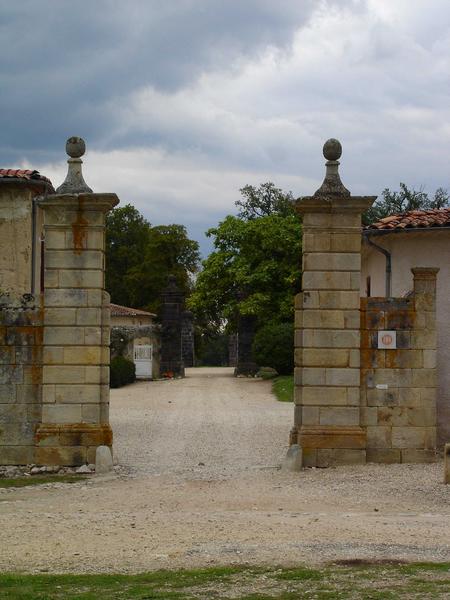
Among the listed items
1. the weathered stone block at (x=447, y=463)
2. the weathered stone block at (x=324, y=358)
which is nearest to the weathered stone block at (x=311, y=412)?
the weathered stone block at (x=324, y=358)

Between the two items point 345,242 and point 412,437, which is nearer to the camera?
point 345,242

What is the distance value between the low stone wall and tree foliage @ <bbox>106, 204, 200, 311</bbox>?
44.1m

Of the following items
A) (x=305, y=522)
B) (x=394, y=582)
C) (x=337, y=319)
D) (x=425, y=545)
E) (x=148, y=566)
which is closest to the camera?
(x=394, y=582)

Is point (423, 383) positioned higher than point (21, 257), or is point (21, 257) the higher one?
point (21, 257)

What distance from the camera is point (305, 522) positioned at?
9.38 meters

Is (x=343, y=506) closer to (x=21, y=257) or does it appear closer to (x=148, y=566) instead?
(x=148, y=566)

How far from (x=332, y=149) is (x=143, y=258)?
49.5 meters

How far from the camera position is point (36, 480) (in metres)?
12.4

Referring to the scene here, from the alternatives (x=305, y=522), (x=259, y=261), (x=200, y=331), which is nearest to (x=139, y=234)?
(x=200, y=331)

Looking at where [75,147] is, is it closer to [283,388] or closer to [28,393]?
[28,393]

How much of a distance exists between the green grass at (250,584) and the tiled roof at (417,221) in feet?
28.4

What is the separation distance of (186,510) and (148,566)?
9.37ft

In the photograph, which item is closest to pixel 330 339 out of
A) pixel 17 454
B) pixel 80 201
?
pixel 80 201

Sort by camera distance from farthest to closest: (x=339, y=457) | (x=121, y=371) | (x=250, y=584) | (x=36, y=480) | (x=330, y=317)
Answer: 1. (x=121, y=371)
2. (x=330, y=317)
3. (x=339, y=457)
4. (x=36, y=480)
5. (x=250, y=584)
